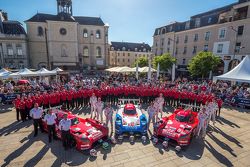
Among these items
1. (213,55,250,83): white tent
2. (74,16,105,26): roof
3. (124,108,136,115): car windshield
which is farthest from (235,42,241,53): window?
(74,16,105,26): roof

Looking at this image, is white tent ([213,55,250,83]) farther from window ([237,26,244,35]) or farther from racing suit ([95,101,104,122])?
racing suit ([95,101,104,122])

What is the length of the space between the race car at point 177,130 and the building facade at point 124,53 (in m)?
58.8

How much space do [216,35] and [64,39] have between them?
33769 mm

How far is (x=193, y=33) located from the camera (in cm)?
3234

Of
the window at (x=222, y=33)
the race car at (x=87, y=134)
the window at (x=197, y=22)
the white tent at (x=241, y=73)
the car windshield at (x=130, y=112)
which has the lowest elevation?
the race car at (x=87, y=134)

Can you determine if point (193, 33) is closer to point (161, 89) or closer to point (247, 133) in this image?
point (161, 89)

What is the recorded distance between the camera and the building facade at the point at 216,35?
79.8 ft

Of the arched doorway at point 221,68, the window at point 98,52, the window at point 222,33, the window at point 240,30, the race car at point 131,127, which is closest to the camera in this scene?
the race car at point 131,127

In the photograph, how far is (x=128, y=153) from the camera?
667 centimetres

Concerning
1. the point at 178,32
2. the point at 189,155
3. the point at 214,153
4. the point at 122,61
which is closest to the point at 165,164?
the point at 189,155

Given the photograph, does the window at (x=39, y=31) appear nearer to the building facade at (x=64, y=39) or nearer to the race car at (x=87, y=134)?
the building facade at (x=64, y=39)

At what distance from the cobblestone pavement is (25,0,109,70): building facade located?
3075 centimetres

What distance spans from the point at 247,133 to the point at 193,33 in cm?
2829

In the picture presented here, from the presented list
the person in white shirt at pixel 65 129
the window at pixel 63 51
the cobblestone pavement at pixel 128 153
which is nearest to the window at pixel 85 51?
the window at pixel 63 51
